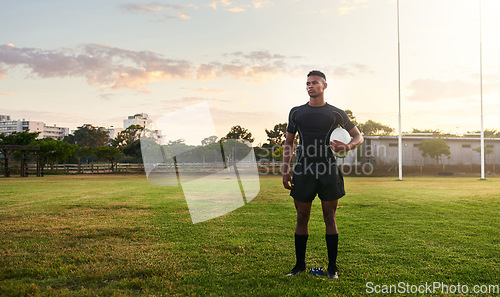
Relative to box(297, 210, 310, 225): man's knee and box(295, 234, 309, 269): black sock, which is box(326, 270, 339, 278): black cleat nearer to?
box(295, 234, 309, 269): black sock

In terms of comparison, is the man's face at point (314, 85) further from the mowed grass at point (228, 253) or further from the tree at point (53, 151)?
the tree at point (53, 151)

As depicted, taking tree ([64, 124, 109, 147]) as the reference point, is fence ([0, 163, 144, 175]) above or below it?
below

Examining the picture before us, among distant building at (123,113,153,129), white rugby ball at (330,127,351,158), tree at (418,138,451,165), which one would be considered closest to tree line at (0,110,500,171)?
tree at (418,138,451,165)

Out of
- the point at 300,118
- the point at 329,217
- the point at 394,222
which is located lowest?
the point at 394,222

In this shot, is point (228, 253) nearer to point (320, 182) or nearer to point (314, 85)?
point (320, 182)

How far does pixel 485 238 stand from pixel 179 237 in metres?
5.39

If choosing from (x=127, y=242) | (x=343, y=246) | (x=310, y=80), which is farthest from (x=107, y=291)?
(x=343, y=246)

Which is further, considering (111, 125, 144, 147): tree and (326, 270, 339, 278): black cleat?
(111, 125, 144, 147): tree

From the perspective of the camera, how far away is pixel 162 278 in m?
4.17

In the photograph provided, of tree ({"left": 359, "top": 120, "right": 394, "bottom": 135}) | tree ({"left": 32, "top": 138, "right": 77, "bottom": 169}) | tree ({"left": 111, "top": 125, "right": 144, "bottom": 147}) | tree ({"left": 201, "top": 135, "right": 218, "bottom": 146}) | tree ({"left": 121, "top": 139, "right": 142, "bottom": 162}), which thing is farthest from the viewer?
tree ({"left": 359, "top": 120, "right": 394, "bottom": 135})

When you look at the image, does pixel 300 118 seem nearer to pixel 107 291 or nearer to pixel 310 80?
pixel 310 80

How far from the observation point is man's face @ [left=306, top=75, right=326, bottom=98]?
4258 mm

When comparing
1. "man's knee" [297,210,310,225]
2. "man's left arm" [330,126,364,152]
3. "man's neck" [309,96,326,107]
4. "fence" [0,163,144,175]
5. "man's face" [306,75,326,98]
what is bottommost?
"fence" [0,163,144,175]

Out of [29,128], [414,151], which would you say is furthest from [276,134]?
[29,128]
